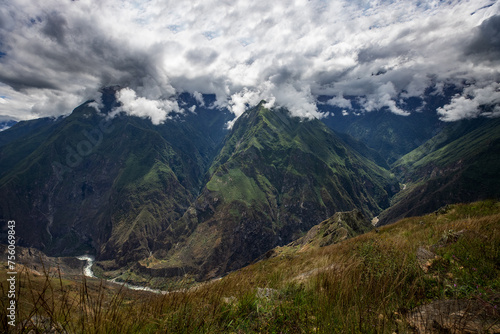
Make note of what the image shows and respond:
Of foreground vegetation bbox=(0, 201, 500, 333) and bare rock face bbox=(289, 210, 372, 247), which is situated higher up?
foreground vegetation bbox=(0, 201, 500, 333)

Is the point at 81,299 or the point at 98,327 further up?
the point at 81,299

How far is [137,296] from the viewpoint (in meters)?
5.26

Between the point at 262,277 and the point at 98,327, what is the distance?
12.0 ft

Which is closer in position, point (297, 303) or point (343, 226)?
point (297, 303)

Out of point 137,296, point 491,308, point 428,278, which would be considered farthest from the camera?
point 137,296

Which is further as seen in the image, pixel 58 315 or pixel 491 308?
pixel 58 315

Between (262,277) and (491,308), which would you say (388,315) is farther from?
(262,277)

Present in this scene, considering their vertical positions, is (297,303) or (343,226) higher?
(297,303)

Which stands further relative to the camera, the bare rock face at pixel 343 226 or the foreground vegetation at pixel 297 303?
the bare rock face at pixel 343 226

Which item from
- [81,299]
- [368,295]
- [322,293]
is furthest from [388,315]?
[81,299]

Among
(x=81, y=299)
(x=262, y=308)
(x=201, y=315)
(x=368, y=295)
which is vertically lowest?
(x=368, y=295)

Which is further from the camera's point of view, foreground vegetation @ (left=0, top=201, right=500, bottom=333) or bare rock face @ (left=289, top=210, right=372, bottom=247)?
bare rock face @ (left=289, top=210, right=372, bottom=247)

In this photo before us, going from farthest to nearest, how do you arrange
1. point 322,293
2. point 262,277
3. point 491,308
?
point 262,277
point 322,293
point 491,308

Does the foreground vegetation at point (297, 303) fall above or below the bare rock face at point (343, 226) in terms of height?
above
